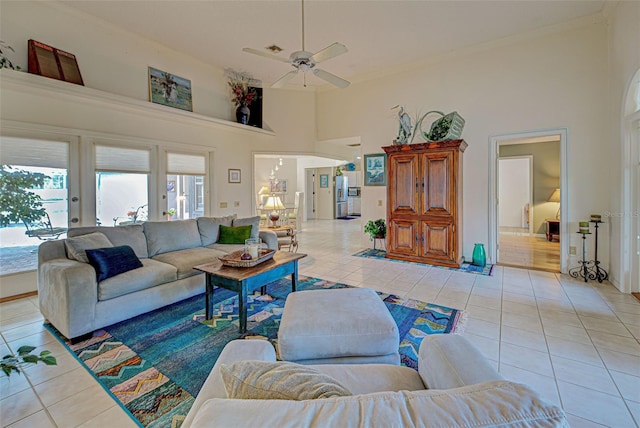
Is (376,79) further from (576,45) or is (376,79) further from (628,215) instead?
(628,215)

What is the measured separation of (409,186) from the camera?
495 centimetres

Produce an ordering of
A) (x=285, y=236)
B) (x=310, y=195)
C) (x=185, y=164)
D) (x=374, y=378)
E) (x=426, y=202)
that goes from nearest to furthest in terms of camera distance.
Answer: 1. (x=374, y=378)
2. (x=426, y=202)
3. (x=185, y=164)
4. (x=285, y=236)
5. (x=310, y=195)

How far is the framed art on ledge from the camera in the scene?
15.7 feet

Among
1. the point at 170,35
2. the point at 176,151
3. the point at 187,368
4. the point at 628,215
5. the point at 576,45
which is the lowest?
the point at 187,368

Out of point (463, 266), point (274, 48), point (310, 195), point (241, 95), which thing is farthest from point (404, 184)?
point (310, 195)

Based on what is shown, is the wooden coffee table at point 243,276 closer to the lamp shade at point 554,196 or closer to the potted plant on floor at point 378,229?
the potted plant on floor at point 378,229

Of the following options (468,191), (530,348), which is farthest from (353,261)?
(530,348)

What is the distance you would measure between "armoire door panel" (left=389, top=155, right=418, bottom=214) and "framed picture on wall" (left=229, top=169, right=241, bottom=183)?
3273 mm

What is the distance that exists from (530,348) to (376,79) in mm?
5319

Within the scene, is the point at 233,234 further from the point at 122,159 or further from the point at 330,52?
the point at 330,52

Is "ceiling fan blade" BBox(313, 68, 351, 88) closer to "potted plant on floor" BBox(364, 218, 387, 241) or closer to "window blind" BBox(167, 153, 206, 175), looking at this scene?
"potted plant on floor" BBox(364, 218, 387, 241)

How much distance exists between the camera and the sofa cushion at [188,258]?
3.21 m

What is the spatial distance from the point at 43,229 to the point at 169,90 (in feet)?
9.43

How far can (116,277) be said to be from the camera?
267 cm
